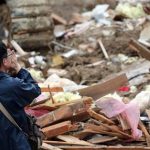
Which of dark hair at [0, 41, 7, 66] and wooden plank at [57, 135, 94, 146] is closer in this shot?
dark hair at [0, 41, 7, 66]

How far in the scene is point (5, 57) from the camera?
15.6 ft

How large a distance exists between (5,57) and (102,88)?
3.37 m

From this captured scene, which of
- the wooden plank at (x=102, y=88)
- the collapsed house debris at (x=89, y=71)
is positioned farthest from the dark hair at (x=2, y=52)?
the wooden plank at (x=102, y=88)

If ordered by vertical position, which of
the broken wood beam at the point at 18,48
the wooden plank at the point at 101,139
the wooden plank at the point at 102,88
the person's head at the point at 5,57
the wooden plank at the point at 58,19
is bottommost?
the wooden plank at the point at 58,19

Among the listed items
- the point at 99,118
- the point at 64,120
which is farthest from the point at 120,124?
the point at 64,120

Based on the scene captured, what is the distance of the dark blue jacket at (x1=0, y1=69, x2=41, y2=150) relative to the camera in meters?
4.68

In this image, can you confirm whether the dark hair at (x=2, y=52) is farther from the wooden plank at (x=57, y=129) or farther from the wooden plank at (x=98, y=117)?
the wooden plank at (x=98, y=117)

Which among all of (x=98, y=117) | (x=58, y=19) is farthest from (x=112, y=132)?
(x=58, y=19)

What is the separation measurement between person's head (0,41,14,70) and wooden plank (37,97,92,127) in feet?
6.04

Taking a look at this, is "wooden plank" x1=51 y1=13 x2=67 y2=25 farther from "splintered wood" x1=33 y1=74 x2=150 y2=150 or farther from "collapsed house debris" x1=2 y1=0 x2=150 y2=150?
"splintered wood" x1=33 y1=74 x2=150 y2=150

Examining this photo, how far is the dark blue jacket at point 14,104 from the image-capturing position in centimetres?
468

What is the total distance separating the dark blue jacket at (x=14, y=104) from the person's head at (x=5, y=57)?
100 mm

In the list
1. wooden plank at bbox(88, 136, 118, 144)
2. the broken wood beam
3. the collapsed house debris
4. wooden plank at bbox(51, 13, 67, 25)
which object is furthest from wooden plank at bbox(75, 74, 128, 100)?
wooden plank at bbox(51, 13, 67, 25)

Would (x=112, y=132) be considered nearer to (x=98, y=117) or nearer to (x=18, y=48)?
(x=98, y=117)
